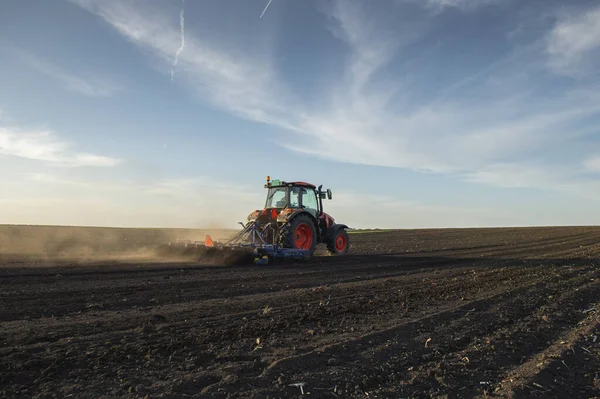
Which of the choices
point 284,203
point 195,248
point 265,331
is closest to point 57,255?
point 195,248

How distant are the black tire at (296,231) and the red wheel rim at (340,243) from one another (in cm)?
154

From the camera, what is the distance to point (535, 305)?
6.64m

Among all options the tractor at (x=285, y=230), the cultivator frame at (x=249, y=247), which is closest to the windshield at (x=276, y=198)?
the tractor at (x=285, y=230)

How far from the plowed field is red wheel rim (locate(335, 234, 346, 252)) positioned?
6739 millimetres

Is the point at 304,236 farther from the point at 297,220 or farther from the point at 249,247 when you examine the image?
the point at 249,247

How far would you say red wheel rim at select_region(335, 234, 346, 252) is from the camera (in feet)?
52.5

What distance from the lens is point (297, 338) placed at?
475 cm

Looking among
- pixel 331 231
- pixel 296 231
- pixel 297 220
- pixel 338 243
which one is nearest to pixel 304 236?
pixel 296 231

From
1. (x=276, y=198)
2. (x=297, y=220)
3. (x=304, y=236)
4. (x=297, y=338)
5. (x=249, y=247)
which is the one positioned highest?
(x=276, y=198)

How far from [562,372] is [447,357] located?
0.97 metres

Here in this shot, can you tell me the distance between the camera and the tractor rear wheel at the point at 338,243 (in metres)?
15.8

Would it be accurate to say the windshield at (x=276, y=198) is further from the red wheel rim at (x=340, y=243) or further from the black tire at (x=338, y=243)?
the red wheel rim at (x=340, y=243)

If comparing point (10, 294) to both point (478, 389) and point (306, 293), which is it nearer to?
point (306, 293)

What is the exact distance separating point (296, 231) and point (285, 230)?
0.64 meters
